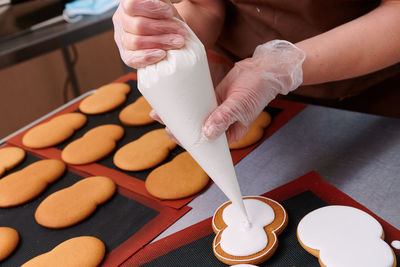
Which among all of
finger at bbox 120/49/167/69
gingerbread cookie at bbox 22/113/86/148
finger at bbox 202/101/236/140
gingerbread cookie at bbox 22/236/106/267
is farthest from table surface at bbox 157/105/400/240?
gingerbread cookie at bbox 22/113/86/148

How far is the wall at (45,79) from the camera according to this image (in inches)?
109

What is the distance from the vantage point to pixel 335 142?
104 cm

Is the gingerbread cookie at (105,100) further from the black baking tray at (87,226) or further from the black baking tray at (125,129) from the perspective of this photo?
the black baking tray at (87,226)

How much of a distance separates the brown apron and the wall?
196 centimetres

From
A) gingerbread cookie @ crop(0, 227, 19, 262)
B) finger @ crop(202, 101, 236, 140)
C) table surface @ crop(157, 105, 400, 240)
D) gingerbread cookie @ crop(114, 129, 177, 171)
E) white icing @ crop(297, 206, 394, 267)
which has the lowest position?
table surface @ crop(157, 105, 400, 240)

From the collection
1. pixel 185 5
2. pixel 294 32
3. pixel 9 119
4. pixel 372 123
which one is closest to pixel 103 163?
pixel 185 5

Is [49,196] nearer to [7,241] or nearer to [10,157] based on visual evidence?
[7,241]

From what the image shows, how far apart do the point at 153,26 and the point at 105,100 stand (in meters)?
0.78

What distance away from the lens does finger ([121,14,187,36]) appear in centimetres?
67

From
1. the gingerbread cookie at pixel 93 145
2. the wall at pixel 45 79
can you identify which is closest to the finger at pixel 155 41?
the gingerbread cookie at pixel 93 145

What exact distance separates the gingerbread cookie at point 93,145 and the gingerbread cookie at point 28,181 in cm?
4

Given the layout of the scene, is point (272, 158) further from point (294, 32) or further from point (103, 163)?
point (103, 163)

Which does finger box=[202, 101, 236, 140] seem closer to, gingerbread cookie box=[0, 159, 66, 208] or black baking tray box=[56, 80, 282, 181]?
black baking tray box=[56, 80, 282, 181]

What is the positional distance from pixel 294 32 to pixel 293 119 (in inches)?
10.4
